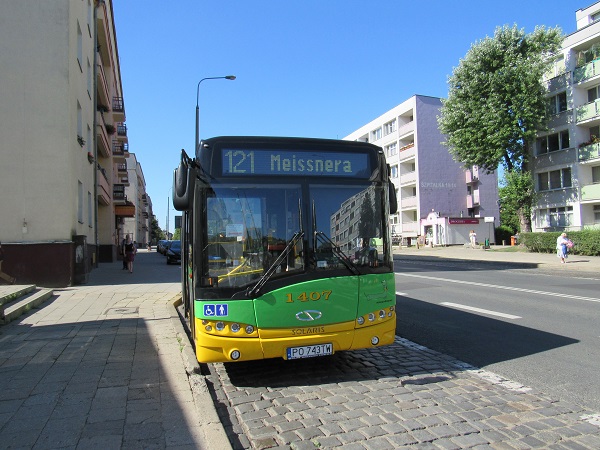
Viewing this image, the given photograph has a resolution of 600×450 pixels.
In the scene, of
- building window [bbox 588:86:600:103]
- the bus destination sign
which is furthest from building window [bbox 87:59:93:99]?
building window [bbox 588:86:600:103]

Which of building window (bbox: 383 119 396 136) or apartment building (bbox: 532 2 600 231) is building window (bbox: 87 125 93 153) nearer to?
apartment building (bbox: 532 2 600 231)

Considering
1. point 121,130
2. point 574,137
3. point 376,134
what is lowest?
point 574,137

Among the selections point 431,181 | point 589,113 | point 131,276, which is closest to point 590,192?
point 589,113

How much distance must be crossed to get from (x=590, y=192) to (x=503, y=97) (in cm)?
906

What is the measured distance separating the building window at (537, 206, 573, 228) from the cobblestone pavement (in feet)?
111

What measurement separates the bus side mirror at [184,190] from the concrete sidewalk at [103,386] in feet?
6.11

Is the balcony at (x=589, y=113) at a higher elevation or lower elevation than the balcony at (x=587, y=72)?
lower

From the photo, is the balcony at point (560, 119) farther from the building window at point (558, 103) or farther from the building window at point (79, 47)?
the building window at point (79, 47)

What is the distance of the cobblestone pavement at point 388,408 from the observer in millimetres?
3580

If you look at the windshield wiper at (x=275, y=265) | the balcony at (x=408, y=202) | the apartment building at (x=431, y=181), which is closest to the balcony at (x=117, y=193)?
the windshield wiper at (x=275, y=265)

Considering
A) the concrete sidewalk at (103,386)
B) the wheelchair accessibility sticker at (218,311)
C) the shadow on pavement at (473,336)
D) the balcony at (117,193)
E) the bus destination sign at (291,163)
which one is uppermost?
the balcony at (117,193)

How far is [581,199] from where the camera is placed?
32938 millimetres

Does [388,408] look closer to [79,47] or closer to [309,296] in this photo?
[309,296]

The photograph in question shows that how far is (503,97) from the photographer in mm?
32750
